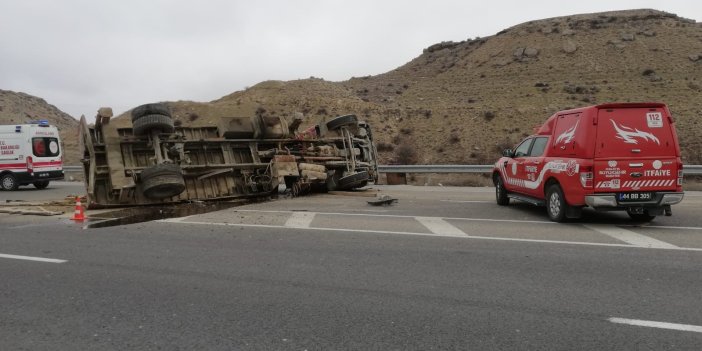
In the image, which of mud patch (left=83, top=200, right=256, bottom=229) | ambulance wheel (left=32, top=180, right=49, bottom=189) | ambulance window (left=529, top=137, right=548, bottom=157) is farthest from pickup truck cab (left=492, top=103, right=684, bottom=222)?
ambulance wheel (left=32, top=180, right=49, bottom=189)

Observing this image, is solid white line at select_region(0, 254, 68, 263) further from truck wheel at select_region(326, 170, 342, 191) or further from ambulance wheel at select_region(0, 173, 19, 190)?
ambulance wheel at select_region(0, 173, 19, 190)

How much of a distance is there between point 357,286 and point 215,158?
9.41 metres

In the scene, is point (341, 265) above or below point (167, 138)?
below

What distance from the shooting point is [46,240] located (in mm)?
8438

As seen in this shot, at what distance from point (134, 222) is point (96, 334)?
6.45 meters

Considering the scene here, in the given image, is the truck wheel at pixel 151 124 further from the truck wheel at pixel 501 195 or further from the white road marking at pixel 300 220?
the truck wheel at pixel 501 195

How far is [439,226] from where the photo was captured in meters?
9.21

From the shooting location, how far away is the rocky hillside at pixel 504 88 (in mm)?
37562

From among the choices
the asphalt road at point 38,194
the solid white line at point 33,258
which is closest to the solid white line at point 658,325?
the solid white line at point 33,258

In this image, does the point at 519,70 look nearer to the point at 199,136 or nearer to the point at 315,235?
the point at 199,136

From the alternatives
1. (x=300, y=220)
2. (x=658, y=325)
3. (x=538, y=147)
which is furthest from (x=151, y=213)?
(x=658, y=325)

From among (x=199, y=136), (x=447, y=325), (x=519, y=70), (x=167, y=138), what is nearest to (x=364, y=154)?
(x=199, y=136)

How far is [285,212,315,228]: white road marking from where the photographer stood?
948 centimetres

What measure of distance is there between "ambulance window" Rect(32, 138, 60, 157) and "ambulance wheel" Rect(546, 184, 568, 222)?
1917 cm
